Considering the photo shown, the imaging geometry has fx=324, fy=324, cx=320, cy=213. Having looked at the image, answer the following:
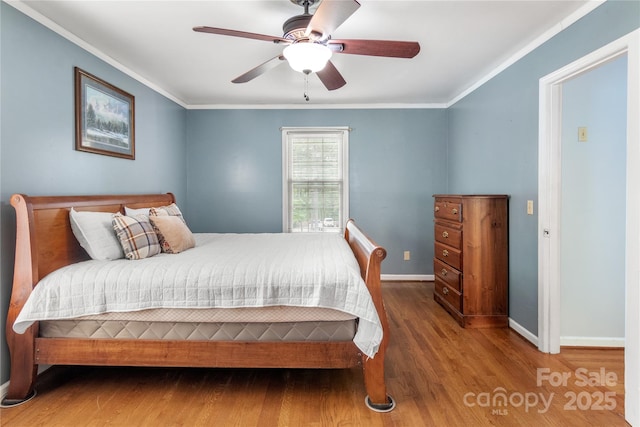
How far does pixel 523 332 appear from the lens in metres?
2.75

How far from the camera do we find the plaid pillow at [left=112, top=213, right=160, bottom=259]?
7.35 feet

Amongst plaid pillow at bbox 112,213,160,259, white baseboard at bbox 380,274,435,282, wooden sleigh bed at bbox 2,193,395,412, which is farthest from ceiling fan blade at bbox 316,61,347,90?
white baseboard at bbox 380,274,435,282

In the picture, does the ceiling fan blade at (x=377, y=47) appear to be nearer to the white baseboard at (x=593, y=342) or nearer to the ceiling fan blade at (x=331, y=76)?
the ceiling fan blade at (x=331, y=76)

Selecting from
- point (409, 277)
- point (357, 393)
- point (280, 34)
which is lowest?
point (357, 393)

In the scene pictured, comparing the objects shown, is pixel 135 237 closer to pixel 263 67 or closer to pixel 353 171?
pixel 263 67

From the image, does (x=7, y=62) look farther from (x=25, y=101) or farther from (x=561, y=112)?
(x=561, y=112)

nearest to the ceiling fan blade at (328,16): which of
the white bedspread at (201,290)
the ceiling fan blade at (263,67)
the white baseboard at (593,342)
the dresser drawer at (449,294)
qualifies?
the ceiling fan blade at (263,67)

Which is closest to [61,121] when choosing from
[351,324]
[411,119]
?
[351,324]

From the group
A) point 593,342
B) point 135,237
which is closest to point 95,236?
point 135,237

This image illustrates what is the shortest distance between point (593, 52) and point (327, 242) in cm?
222

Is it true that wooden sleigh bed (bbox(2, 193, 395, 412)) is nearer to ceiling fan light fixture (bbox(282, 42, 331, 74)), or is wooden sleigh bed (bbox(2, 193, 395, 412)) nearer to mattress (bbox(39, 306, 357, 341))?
mattress (bbox(39, 306, 357, 341))

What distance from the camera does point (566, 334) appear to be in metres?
2.56

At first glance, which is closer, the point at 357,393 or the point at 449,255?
the point at 357,393

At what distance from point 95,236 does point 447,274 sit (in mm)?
3102
